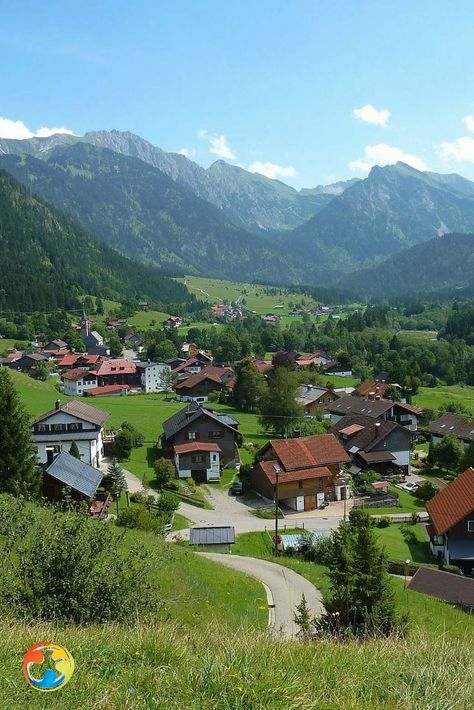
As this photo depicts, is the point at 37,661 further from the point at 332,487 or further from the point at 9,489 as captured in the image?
the point at 332,487

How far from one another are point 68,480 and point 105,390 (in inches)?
2311

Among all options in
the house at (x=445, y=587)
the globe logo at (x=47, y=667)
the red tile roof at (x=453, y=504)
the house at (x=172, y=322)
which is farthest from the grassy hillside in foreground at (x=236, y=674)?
the house at (x=172, y=322)

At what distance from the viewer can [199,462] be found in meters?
48.9

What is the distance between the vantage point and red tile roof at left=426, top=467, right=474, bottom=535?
33.2m

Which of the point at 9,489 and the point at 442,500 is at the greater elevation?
the point at 9,489

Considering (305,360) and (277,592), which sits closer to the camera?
(277,592)

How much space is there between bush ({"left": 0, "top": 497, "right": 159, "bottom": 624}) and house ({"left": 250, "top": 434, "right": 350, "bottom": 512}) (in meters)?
31.4

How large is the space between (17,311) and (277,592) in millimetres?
143859

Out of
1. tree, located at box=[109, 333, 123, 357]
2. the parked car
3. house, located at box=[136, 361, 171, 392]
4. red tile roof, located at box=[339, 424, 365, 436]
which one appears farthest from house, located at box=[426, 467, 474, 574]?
tree, located at box=[109, 333, 123, 357]

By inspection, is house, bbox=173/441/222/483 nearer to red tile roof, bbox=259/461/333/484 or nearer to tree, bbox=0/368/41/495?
red tile roof, bbox=259/461/333/484

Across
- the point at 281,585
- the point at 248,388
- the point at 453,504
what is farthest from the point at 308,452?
the point at 248,388

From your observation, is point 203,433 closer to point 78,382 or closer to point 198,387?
point 198,387

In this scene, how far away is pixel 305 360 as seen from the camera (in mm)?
120750

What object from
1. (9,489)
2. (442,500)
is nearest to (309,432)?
(442,500)
